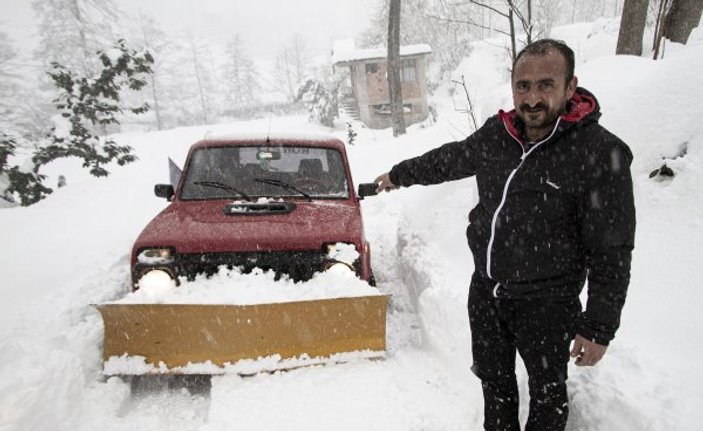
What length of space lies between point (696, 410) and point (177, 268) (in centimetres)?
311


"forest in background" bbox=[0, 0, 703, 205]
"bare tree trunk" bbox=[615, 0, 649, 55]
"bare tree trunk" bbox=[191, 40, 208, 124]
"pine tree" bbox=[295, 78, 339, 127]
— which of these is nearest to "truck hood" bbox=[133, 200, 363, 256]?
"forest in background" bbox=[0, 0, 703, 205]

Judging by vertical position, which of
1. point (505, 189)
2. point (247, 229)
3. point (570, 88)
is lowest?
point (247, 229)

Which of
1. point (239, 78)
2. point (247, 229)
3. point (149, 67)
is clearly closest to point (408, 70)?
point (149, 67)

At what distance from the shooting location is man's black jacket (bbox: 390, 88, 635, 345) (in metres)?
1.55

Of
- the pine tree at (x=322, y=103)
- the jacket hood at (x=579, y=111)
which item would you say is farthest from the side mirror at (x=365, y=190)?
the pine tree at (x=322, y=103)

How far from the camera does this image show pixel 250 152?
13.7 ft

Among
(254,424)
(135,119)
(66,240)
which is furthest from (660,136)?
(135,119)

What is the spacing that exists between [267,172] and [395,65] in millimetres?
14785

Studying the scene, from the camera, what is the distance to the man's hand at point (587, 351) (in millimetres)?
1628

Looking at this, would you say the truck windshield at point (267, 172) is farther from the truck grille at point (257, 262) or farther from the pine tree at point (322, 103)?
the pine tree at point (322, 103)

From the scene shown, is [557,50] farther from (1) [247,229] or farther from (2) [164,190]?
(2) [164,190]

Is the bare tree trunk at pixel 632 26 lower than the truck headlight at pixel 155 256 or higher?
higher

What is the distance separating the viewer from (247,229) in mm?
3133

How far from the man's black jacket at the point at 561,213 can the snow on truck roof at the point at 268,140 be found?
96.9 inches
